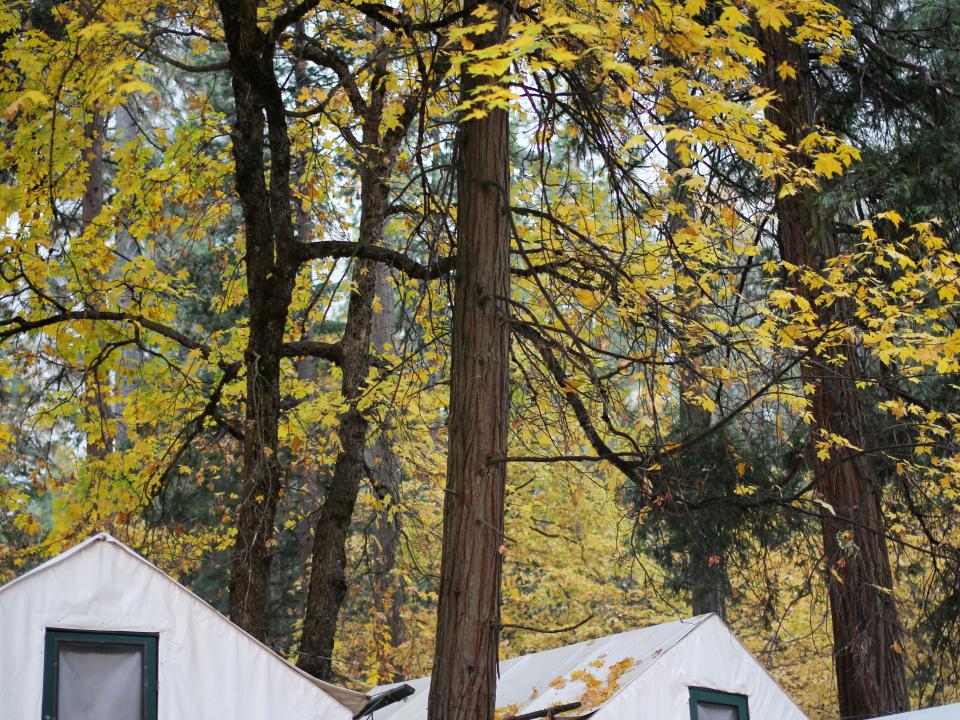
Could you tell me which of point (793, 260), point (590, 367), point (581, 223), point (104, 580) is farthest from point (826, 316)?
point (104, 580)

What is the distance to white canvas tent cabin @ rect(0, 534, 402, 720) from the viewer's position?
640 cm

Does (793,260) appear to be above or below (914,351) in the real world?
above

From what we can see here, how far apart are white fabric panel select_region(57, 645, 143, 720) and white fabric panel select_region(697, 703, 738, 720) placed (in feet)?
15.5

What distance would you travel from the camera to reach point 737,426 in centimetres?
1284

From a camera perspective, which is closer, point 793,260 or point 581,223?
point 581,223

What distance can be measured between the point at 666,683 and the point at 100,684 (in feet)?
15.1

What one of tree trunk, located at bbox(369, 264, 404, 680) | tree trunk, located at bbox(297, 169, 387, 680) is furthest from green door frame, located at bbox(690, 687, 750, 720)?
tree trunk, located at bbox(369, 264, 404, 680)

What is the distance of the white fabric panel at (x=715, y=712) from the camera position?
8.89 metres

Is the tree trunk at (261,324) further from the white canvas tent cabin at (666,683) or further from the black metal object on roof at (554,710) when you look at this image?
the white canvas tent cabin at (666,683)

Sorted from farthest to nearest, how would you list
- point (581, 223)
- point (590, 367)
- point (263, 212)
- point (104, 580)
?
point (581, 223), point (263, 212), point (104, 580), point (590, 367)

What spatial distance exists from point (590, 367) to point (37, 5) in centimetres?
1030

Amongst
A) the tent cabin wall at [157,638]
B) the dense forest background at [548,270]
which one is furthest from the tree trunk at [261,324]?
the tent cabin wall at [157,638]

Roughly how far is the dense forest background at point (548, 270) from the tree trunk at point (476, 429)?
0.09 feet

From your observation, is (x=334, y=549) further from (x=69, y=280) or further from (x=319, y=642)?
(x=69, y=280)
